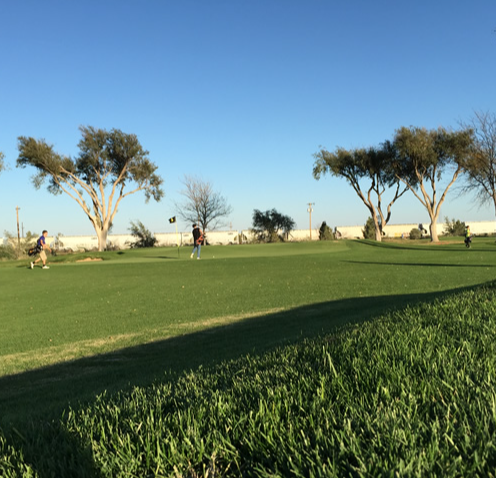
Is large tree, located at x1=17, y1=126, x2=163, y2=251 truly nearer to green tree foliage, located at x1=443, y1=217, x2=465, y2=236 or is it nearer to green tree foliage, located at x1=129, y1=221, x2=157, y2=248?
green tree foliage, located at x1=129, y1=221, x2=157, y2=248

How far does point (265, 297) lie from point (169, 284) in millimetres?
5604

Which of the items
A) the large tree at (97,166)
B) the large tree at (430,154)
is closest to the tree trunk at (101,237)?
the large tree at (97,166)

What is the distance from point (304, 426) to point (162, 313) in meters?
10.2

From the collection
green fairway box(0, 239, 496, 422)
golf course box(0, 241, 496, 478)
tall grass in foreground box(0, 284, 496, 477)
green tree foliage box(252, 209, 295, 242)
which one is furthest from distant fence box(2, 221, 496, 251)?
tall grass in foreground box(0, 284, 496, 477)

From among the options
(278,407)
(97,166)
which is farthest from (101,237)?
(278,407)

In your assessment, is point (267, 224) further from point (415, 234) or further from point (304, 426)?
point (304, 426)

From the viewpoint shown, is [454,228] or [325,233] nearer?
[325,233]

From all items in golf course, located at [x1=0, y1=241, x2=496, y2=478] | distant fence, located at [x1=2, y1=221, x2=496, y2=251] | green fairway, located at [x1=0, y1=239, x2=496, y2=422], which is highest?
distant fence, located at [x1=2, y1=221, x2=496, y2=251]

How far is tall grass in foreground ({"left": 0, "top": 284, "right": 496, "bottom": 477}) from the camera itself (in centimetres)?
199

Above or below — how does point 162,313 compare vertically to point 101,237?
below

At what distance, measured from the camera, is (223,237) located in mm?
80438

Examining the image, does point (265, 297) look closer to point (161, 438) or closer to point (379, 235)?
point (161, 438)

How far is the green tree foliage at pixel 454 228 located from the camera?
78.2 meters

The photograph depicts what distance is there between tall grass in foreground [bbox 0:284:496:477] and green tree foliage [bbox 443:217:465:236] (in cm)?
8192
